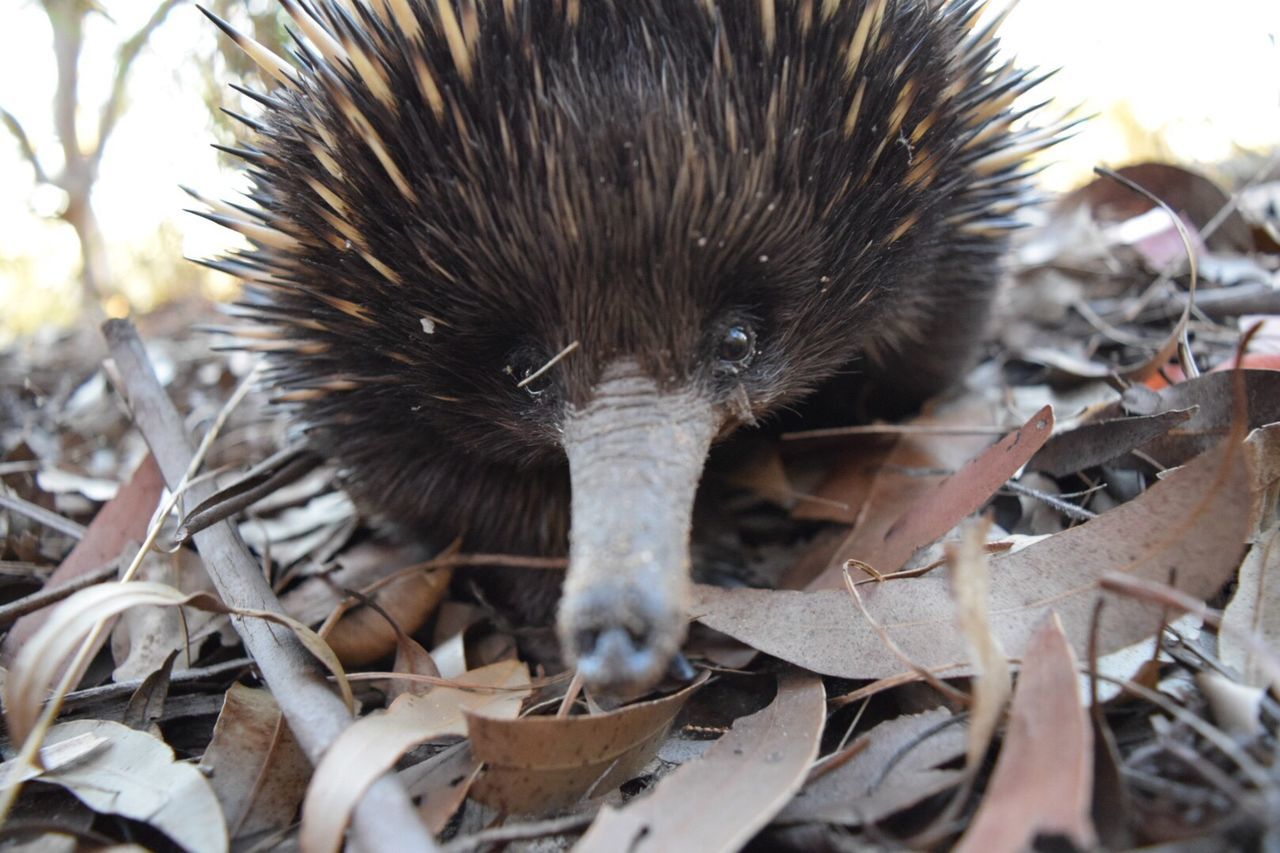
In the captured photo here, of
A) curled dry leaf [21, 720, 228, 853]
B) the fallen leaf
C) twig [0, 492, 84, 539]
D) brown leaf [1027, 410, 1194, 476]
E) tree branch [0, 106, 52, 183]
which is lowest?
the fallen leaf

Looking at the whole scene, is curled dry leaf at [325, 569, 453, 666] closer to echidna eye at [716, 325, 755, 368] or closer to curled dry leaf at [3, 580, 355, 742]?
curled dry leaf at [3, 580, 355, 742]

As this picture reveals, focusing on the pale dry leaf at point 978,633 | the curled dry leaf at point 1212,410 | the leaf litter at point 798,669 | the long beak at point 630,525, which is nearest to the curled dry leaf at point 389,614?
the leaf litter at point 798,669

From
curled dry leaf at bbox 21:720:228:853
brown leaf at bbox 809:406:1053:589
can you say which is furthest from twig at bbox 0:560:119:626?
brown leaf at bbox 809:406:1053:589

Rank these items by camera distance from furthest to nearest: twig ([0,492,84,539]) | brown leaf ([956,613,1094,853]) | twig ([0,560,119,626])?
1. twig ([0,492,84,539])
2. twig ([0,560,119,626])
3. brown leaf ([956,613,1094,853])

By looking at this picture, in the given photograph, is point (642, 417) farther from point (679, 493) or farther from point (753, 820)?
point (753, 820)

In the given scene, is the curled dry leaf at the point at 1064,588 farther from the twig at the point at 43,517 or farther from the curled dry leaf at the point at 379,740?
the twig at the point at 43,517

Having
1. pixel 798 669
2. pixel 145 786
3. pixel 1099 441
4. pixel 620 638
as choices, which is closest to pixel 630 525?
pixel 620 638

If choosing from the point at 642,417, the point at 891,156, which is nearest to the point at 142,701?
the point at 642,417

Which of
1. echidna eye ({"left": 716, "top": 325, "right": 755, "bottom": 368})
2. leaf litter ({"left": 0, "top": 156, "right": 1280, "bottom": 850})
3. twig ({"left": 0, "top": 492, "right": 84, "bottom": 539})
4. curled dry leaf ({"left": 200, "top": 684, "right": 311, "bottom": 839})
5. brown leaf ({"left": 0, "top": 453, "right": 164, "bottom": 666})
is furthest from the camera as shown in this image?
twig ({"left": 0, "top": 492, "right": 84, "bottom": 539})
